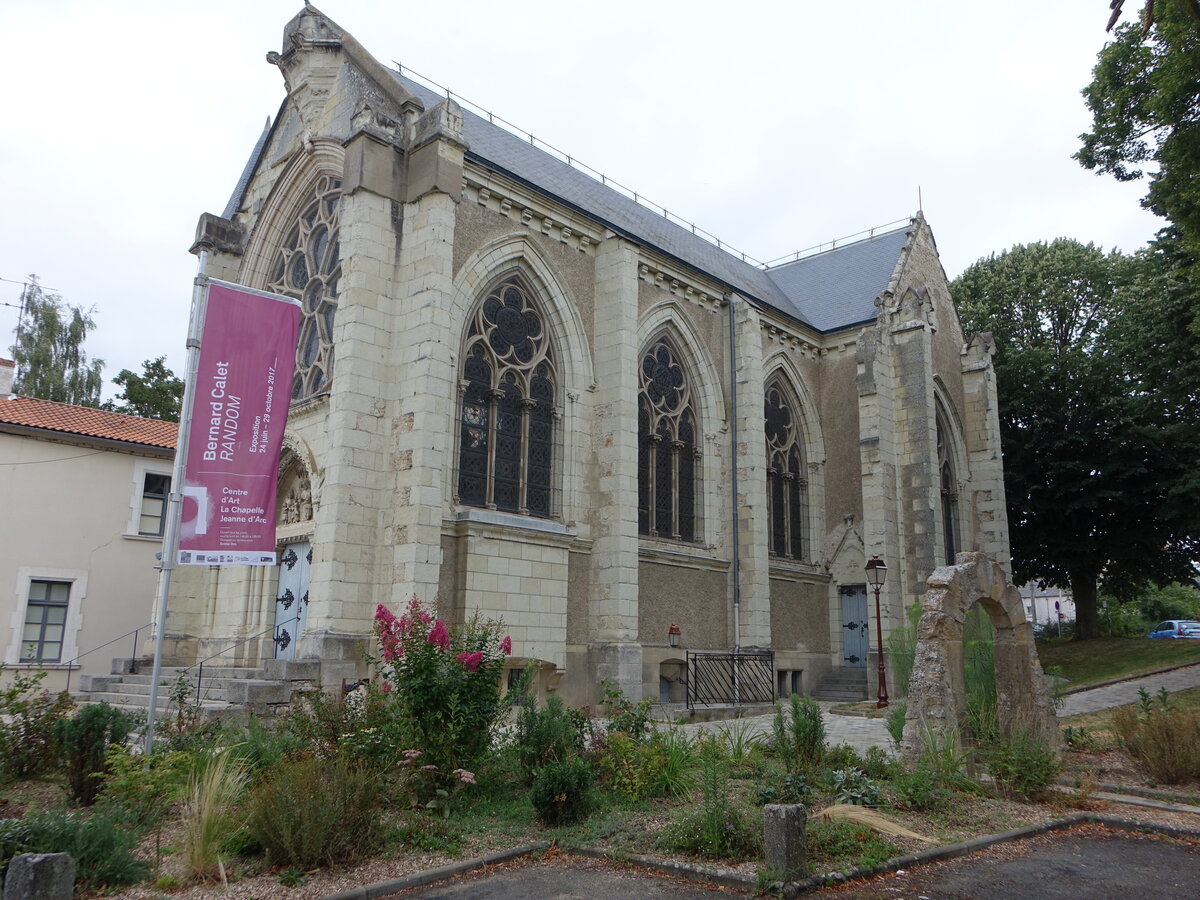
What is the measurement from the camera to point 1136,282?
21906mm

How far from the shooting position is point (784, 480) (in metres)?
21.5

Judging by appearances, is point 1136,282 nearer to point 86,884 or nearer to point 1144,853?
point 1144,853

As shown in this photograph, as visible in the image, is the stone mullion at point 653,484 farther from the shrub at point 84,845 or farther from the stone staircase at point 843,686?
the shrub at point 84,845

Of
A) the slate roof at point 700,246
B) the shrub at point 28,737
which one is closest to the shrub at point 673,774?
the shrub at point 28,737

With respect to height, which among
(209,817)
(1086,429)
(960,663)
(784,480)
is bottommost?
(209,817)

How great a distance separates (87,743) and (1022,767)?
8.28 metres

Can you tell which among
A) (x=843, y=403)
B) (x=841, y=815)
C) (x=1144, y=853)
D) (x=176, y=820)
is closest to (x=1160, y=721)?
(x=1144, y=853)

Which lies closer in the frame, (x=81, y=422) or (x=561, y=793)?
(x=561, y=793)

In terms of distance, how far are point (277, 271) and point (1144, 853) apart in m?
16.2

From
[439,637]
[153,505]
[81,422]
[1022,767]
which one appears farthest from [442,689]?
[81,422]

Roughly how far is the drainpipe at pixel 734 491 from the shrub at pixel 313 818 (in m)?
12.3

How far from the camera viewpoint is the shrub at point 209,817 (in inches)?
226

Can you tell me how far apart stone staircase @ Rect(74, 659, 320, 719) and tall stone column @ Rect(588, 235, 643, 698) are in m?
5.18

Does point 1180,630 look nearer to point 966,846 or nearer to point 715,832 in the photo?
point 966,846
